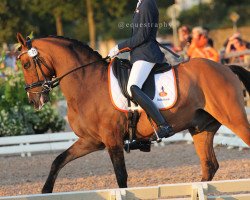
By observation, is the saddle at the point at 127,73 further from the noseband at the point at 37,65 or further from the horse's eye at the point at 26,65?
the horse's eye at the point at 26,65

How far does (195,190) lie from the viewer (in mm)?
7996

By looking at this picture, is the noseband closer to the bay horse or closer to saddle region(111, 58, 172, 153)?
the bay horse

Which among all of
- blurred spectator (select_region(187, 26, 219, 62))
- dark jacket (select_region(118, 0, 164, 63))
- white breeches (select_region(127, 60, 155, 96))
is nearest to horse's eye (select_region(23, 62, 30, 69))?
dark jacket (select_region(118, 0, 164, 63))

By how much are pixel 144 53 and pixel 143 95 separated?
50cm

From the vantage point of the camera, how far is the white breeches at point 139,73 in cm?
939

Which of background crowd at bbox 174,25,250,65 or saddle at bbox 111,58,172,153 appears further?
background crowd at bbox 174,25,250,65

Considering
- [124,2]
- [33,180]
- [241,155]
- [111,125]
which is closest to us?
[111,125]

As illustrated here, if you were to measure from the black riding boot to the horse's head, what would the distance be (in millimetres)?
1049

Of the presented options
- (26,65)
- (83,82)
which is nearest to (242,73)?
(83,82)

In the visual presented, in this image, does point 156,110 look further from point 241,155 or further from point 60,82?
point 241,155

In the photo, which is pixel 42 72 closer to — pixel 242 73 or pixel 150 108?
pixel 150 108

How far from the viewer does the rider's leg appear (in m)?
9.33

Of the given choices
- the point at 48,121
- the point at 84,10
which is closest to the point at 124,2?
the point at 84,10

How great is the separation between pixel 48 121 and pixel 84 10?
2095 cm
